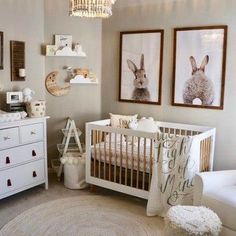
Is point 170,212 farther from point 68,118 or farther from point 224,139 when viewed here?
point 68,118

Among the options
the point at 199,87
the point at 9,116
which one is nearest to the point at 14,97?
the point at 9,116

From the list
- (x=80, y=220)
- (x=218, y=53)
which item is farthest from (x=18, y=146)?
(x=218, y=53)

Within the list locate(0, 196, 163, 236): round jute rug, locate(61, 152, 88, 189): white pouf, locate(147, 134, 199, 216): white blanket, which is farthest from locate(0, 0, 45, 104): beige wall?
locate(147, 134, 199, 216): white blanket

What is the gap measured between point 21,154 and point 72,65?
1459 millimetres

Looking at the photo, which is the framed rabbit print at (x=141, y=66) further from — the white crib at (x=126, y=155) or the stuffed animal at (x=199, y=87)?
the white crib at (x=126, y=155)

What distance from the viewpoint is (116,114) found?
4441 millimetres

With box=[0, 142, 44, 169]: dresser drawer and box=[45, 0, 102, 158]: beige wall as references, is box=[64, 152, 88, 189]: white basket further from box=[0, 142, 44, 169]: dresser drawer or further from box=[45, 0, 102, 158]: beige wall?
box=[45, 0, 102, 158]: beige wall

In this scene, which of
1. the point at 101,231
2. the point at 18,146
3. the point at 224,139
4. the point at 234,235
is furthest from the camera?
the point at 224,139

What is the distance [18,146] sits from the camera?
333cm

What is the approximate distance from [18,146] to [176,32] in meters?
2.25

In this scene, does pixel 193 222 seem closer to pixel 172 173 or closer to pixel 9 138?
pixel 172 173

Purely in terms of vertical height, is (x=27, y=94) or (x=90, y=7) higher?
(x=90, y=7)

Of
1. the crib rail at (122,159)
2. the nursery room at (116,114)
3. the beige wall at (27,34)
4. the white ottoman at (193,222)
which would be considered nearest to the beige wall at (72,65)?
the nursery room at (116,114)

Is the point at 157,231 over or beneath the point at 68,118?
beneath
